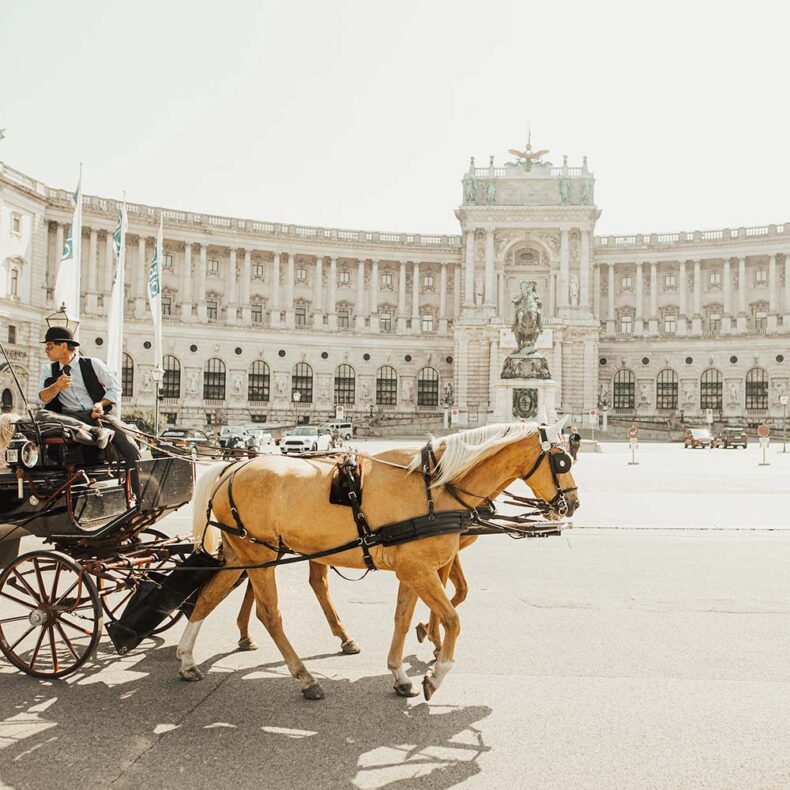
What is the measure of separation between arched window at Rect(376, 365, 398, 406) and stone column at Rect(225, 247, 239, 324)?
15173 mm

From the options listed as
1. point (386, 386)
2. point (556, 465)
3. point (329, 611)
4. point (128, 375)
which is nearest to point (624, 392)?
point (386, 386)

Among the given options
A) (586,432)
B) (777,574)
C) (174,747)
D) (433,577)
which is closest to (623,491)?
(777,574)

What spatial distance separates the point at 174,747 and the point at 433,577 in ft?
7.14

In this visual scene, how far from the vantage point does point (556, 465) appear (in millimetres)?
6297

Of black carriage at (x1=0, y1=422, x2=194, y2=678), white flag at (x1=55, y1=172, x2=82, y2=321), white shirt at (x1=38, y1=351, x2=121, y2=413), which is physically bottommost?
black carriage at (x1=0, y1=422, x2=194, y2=678)

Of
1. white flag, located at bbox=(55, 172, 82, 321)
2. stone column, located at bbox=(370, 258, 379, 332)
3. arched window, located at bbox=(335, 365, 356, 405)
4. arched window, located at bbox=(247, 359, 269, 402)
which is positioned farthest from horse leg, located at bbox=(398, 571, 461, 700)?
stone column, located at bbox=(370, 258, 379, 332)

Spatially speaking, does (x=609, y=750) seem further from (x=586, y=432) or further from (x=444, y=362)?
(x=444, y=362)

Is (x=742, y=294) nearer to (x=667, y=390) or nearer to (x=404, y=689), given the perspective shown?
(x=667, y=390)

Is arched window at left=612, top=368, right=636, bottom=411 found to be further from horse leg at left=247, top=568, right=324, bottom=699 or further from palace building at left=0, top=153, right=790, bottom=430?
horse leg at left=247, top=568, right=324, bottom=699

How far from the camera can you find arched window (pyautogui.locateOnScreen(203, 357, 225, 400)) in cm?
7138

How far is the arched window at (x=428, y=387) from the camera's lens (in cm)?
7531

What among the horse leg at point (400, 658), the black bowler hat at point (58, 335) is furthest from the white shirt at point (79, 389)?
the horse leg at point (400, 658)

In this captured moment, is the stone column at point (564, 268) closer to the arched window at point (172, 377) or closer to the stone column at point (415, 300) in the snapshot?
the stone column at point (415, 300)

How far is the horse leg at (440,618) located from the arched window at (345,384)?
6856 centimetres
